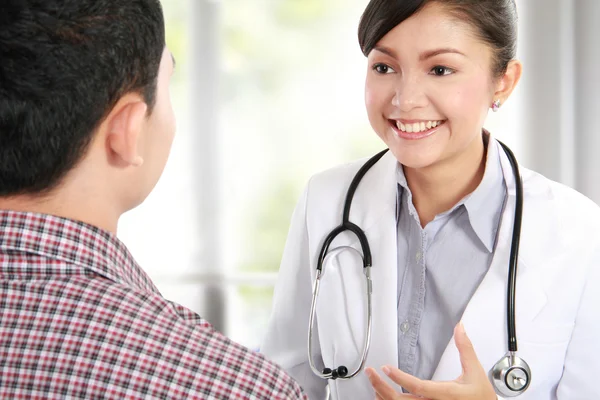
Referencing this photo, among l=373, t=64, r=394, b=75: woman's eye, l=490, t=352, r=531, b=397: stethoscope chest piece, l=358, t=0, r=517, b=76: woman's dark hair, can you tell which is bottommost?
l=490, t=352, r=531, b=397: stethoscope chest piece

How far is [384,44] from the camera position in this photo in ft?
3.96

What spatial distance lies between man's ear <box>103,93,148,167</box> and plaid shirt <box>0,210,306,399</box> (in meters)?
0.09

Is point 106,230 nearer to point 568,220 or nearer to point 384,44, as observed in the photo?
point 384,44

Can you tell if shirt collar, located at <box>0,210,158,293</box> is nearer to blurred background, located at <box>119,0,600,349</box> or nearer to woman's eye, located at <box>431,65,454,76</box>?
woman's eye, located at <box>431,65,454,76</box>

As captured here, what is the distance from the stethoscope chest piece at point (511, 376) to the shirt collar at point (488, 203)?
20cm

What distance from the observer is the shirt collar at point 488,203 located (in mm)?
1261

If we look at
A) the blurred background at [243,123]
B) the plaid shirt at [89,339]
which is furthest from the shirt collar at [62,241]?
the blurred background at [243,123]

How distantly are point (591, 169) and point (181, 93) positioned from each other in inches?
60.4

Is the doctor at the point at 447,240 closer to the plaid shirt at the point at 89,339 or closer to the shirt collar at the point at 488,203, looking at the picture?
the shirt collar at the point at 488,203

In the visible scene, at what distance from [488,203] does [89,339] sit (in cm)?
86

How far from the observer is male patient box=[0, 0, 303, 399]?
0.62 meters

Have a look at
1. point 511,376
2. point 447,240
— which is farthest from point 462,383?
point 447,240

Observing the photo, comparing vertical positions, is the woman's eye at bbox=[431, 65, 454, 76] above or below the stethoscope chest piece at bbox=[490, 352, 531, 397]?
above

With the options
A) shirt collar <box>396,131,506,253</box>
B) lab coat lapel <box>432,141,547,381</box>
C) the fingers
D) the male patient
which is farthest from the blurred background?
the male patient
